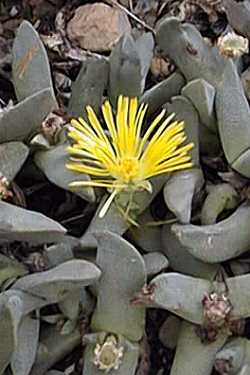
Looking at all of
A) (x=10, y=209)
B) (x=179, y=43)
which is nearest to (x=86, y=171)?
(x=10, y=209)

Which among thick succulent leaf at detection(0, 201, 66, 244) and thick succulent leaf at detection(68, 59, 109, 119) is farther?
thick succulent leaf at detection(68, 59, 109, 119)

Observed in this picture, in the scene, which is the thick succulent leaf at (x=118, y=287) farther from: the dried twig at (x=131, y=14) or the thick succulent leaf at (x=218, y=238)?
the dried twig at (x=131, y=14)

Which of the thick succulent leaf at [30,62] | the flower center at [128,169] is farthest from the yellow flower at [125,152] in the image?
the thick succulent leaf at [30,62]

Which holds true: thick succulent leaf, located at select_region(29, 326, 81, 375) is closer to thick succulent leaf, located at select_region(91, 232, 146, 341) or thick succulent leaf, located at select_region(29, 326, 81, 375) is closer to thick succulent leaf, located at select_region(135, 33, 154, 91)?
thick succulent leaf, located at select_region(91, 232, 146, 341)

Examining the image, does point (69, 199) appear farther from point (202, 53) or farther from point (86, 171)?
point (202, 53)

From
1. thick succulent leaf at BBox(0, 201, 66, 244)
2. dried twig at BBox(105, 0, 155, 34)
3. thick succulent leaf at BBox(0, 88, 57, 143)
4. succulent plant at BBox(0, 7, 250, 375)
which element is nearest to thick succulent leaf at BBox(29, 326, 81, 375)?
succulent plant at BBox(0, 7, 250, 375)

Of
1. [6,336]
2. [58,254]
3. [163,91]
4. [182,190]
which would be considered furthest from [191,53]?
[6,336]
